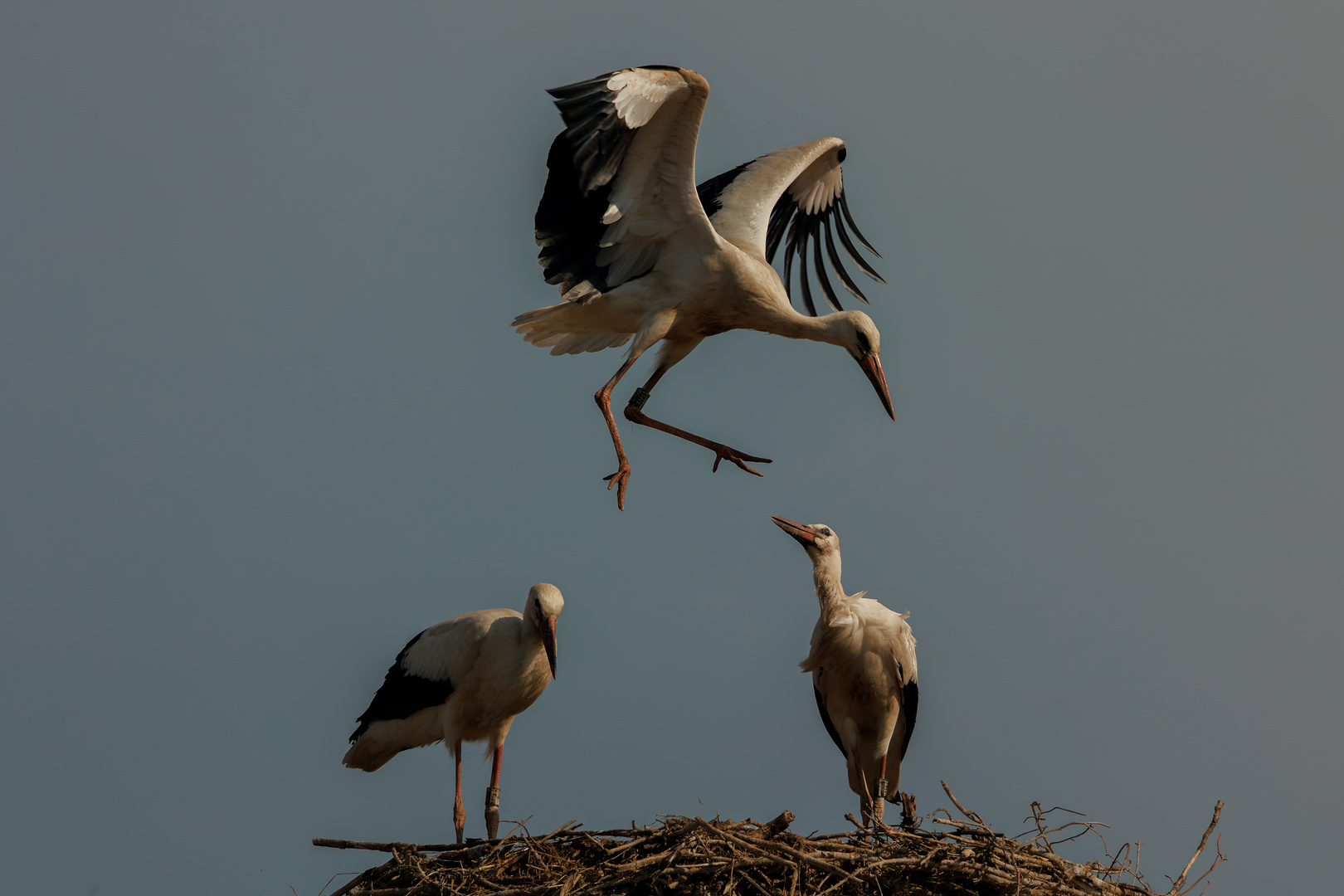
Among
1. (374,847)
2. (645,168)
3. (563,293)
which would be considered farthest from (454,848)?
(645,168)

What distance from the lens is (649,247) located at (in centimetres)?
837

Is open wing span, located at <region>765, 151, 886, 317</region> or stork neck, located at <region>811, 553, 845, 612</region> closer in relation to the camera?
stork neck, located at <region>811, 553, 845, 612</region>

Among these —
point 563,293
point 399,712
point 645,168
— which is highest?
point 645,168

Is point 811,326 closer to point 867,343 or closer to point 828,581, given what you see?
point 867,343

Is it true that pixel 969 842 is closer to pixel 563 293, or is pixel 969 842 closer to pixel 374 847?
pixel 374 847

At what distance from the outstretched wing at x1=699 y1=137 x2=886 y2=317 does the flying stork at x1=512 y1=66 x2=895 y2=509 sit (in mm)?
26

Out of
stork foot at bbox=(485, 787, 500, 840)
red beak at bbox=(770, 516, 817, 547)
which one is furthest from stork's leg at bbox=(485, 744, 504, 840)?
red beak at bbox=(770, 516, 817, 547)

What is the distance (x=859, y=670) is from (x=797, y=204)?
442cm

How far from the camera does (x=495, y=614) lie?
8.05 m

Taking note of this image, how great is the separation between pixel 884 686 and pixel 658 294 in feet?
9.12

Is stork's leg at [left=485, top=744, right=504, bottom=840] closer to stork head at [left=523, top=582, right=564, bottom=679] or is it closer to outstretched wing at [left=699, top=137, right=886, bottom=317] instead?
stork head at [left=523, top=582, right=564, bottom=679]

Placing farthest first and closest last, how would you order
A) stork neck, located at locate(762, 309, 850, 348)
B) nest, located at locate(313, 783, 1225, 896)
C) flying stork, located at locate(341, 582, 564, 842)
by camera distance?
1. stork neck, located at locate(762, 309, 850, 348)
2. flying stork, located at locate(341, 582, 564, 842)
3. nest, located at locate(313, 783, 1225, 896)

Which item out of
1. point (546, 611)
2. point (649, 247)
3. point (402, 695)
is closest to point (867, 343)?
point (649, 247)

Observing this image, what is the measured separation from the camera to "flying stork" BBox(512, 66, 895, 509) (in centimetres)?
727
